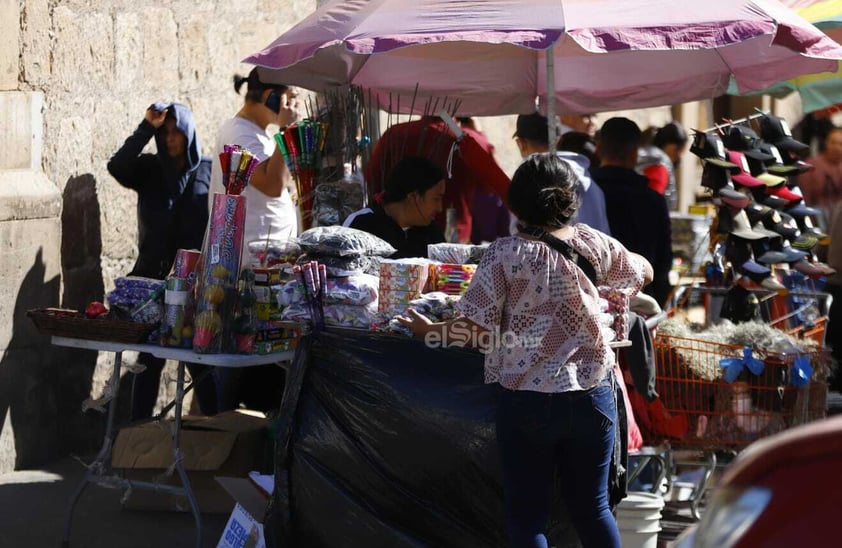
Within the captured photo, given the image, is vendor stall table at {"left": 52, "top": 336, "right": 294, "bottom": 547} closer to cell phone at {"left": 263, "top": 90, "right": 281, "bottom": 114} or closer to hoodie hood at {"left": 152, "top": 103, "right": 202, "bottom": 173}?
hoodie hood at {"left": 152, "top": 103, "right": 202, "bottom": 173}

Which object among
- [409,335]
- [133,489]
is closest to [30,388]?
[133,489]

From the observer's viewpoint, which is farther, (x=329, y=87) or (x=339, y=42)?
(x=329, y=87)

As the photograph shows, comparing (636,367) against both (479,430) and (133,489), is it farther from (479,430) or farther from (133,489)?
(133,489)

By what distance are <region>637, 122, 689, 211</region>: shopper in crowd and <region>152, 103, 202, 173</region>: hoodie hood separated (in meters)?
3.25

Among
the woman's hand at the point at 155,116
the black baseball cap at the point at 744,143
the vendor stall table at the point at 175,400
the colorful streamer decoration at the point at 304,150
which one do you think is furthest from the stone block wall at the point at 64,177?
the black baseball cap at the point at 744,143

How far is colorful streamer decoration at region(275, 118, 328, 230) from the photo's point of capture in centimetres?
591

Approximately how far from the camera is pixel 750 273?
6.22m

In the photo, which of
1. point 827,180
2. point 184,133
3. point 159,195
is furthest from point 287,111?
point 827,180

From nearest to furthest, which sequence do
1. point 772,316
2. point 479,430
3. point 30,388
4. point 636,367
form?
1. point 479,430
2. point 636,367
3. point 30,388
4. point 772,316

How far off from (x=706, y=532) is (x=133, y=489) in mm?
3807

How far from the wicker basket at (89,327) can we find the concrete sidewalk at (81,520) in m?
0.87

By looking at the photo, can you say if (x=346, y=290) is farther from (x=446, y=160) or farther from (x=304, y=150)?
(x=446, y=160)

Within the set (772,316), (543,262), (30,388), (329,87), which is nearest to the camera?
(543,262)

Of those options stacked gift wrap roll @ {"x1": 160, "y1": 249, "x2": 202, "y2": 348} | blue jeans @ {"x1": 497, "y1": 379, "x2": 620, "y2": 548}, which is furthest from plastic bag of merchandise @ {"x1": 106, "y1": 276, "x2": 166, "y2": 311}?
blue jeans @ {"x1": 497, "y1": 379, "x2": 620, "y2": 548}
